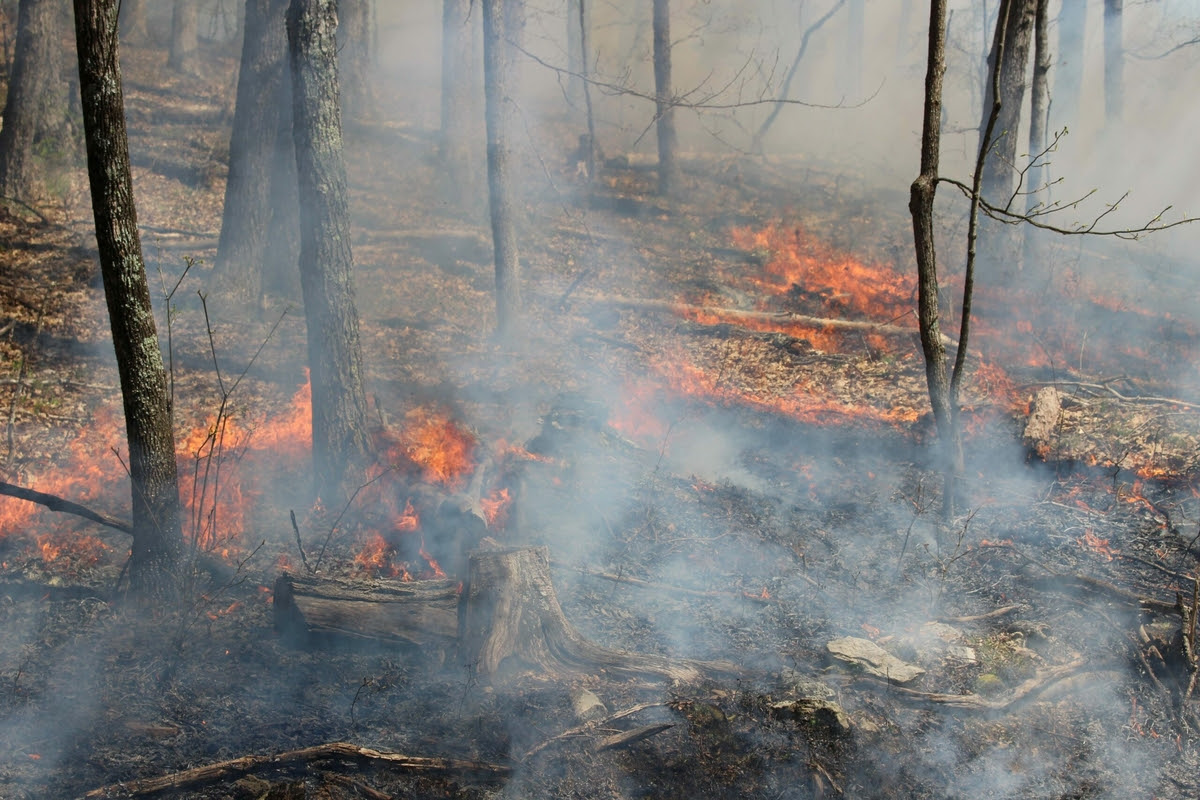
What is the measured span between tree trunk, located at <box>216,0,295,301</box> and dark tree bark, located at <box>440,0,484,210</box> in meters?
5.40

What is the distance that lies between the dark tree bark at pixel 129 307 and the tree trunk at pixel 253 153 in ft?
18.9

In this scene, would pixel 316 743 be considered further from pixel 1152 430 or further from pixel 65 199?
pixel 65 199

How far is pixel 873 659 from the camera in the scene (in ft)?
18.5

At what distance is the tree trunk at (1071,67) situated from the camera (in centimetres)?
1966

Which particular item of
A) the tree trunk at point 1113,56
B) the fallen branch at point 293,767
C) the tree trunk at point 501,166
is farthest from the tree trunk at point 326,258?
the tree trunk at point 1113,56

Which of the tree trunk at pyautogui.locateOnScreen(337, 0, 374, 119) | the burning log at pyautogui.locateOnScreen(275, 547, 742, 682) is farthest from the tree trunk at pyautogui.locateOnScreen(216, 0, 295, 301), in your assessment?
the tree trunk at pyautogui.locateOnScreen(337, 0, 374, 119)

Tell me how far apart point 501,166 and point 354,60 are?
37.3ft

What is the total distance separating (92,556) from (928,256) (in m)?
7.50

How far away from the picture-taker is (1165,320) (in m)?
11.6

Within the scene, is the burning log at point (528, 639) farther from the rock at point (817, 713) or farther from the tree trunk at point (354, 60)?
the tree trunk at point (354, 60)

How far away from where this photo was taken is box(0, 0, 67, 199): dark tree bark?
11.0 meters

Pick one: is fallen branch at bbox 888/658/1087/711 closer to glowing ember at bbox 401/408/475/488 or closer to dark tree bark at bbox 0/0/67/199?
glowing ember at bbox 401/408/475/488

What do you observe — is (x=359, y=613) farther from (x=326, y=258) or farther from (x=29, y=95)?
(x=29, y=95)

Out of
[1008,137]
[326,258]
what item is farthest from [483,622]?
[1008,137]
